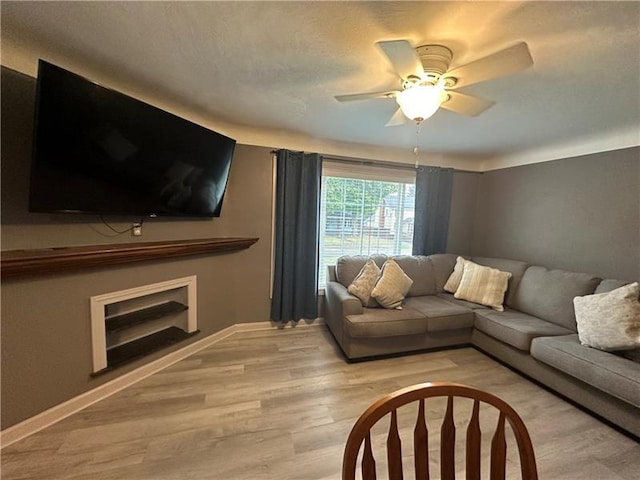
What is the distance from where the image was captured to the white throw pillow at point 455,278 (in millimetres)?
3404

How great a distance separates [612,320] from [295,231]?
2.83m

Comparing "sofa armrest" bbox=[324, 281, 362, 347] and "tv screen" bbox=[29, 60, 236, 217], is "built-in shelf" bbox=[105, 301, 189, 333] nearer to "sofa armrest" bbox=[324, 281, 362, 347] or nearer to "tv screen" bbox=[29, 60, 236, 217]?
"tv screen" bbox=[29, 60, 236, 217]

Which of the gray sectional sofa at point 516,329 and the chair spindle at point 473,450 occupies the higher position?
the chair spindle at point 473,450

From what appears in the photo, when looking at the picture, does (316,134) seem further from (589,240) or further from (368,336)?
(589,240)

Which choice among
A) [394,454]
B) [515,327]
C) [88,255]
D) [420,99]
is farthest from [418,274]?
[88,255]

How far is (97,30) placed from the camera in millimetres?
1457

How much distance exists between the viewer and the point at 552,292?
2.74 meters

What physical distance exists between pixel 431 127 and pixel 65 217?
3135mm

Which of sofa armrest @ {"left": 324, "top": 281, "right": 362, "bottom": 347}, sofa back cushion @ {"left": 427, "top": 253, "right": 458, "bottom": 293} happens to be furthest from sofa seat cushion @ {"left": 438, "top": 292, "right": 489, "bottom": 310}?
sofa armrest @ {"left": 324, "top": 281, "right": 362, "bottom": 347}

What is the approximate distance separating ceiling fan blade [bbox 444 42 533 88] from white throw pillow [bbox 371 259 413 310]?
1.89m

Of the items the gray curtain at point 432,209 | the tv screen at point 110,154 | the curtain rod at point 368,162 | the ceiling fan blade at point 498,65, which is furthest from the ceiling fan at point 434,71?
the gray curtain at point 432,209

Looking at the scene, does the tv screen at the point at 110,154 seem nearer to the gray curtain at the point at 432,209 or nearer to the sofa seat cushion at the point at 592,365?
the gray curtain at the point at 432,209

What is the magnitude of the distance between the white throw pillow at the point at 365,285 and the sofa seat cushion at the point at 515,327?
1.10 meters

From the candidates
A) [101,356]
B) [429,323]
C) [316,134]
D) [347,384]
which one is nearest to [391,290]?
[429,323]
